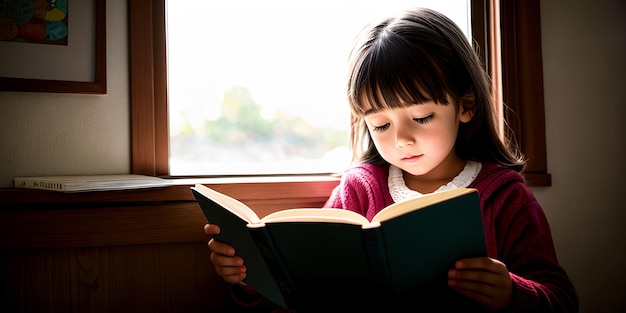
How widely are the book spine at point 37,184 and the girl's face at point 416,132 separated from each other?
2.20 ft

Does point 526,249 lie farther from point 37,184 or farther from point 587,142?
point 37,184

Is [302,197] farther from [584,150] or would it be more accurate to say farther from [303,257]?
[584,150]

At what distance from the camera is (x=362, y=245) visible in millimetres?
644

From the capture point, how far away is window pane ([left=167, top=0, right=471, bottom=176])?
124cm

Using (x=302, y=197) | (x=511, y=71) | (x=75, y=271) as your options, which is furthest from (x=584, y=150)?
(x=75, y=271)

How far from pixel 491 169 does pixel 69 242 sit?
0.98 metres

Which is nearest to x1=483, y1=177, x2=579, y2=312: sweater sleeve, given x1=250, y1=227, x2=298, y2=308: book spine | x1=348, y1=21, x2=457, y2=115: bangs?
x1=348, y1=21, x2=457, y2=115: bangs

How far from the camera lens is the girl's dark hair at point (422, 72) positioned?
0.92 metres

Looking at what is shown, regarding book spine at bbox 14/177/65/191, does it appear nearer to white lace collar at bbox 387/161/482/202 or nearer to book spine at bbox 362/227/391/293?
book spine at bbox 362/227/391/293

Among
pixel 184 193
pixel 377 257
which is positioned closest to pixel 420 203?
pixel 377 257

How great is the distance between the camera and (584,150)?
4.59ft

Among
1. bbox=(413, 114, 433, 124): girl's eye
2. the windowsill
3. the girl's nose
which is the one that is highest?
bbox=(413, 114, 433, 124): girl's eye

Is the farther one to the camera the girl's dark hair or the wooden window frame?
the wooden window frame

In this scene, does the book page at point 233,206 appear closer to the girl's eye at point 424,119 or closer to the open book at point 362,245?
the open book at point 362,245
